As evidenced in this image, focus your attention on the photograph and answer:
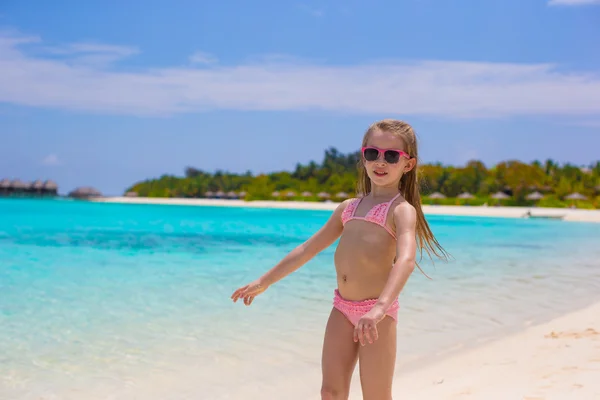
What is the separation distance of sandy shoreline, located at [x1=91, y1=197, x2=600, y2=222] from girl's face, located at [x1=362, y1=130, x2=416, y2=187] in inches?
1837

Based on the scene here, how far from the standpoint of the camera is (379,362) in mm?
2732

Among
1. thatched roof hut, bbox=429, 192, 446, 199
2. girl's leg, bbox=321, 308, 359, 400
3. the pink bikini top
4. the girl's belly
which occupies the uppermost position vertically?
thatched roof hut, bbox=429, 192, 446, 199

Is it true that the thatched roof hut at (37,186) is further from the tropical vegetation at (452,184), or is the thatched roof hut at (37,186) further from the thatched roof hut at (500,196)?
the thatched roof hut at (500,196)

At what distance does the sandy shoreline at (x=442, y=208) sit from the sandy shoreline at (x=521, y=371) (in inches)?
1680

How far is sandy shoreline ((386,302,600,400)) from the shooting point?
446 centimetres

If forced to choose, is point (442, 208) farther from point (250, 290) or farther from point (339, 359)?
point (339, 359)

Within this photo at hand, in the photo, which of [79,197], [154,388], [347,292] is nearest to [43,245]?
[154,388]

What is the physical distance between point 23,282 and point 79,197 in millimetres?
135190

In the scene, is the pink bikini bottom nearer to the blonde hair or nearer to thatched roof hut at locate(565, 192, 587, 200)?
the blonde hair

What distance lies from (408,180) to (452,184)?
2883 inches

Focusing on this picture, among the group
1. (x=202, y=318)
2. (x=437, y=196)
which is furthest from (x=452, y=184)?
(x=202, y=318)

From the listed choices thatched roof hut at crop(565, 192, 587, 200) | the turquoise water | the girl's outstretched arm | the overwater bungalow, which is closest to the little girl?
the girl's outstretched arm

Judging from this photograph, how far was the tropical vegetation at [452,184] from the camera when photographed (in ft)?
212

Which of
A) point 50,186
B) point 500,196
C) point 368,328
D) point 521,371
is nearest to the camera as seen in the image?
point 368,328
